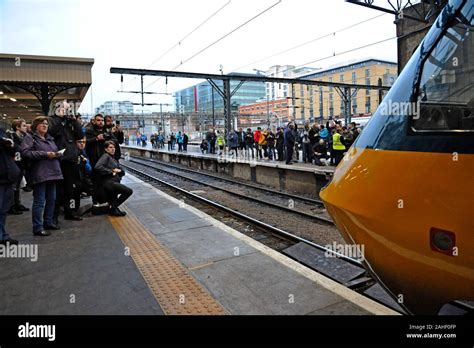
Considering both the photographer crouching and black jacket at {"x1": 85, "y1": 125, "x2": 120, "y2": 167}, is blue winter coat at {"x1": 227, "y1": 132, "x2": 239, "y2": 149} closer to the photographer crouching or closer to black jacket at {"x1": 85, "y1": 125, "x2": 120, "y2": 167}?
black jacket at {"x1": 85, "y1": 125, "x2": 120, "y2": 167}

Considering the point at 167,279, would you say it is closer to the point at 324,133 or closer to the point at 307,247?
the point at 307,247

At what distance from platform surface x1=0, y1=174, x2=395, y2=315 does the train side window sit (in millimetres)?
1762

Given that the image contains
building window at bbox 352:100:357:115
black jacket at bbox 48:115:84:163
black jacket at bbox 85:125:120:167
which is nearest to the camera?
black jacket at bbox 48:115:84:163

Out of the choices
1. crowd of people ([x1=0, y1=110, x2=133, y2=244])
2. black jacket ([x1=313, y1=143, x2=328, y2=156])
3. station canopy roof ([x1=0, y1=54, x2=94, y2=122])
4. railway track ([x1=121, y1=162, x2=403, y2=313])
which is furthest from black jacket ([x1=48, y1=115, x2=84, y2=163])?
station canopy roof ([x1=0, y1=54, x2=94, y2=122])

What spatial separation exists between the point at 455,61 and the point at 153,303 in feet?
10.1

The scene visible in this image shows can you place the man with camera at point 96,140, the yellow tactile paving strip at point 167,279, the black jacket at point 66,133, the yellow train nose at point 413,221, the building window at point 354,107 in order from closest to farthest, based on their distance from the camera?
the yellow train nose at point 413,221, the yellow tactile paving strip at point 167,279, the black jacket at point 66,133, the man with camera at point 96,140, the building window at point 354,107

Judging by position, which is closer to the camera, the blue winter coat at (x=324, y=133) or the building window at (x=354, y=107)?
the blue winter coat at (x=324, y=133)

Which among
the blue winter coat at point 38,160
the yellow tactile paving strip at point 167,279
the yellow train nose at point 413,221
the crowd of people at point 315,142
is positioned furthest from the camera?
the crowd of people at point 315,142

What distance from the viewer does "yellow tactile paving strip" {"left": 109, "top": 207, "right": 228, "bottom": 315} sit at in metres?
3.17

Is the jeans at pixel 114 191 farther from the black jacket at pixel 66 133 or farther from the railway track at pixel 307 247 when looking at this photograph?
the railway track at pixel 307 247

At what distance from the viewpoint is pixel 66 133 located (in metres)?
6.12

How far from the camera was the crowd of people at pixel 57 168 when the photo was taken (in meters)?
4.83

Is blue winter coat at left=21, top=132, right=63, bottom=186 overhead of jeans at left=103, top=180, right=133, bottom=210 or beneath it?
overhead

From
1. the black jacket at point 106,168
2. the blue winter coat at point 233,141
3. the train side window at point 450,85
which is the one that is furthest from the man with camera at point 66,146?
the blue winter coat at point 233,141
